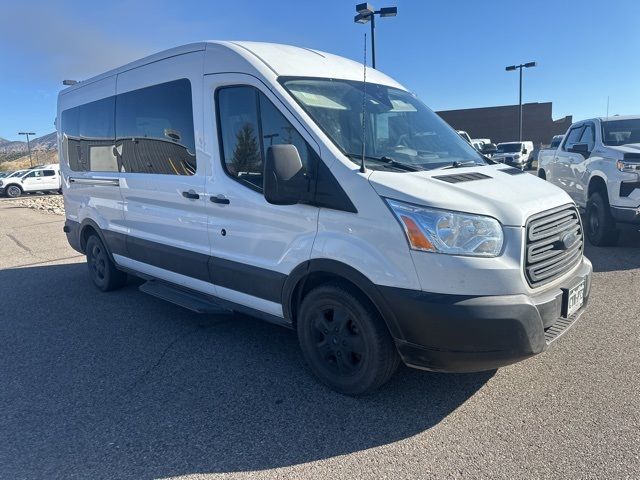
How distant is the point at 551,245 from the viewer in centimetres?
308

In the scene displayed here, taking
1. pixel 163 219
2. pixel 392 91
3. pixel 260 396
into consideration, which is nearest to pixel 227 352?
pixel 260 396

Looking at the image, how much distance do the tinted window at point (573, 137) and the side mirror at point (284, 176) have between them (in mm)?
7429

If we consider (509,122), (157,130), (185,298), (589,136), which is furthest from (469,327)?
(509,122)

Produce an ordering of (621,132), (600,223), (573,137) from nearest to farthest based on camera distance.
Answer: (600,223), (621,132), (573,137)

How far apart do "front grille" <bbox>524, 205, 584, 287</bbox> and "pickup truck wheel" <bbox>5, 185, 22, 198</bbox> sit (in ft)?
115

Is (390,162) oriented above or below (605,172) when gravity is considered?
above

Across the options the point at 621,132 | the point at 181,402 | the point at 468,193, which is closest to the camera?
the point at 468,193

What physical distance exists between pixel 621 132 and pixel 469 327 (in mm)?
6834

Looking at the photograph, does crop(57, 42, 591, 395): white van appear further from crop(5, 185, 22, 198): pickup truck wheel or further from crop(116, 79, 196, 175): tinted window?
crop(5, 185, 22, 198): pickup truck wheel

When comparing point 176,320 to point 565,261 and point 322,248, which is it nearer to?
point 322,248

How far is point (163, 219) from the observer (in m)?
4.67

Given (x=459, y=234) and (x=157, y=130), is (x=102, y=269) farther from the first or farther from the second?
(x=459, y=234)

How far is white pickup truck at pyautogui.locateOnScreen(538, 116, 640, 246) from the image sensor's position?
273 inches

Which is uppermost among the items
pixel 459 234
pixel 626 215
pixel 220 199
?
pixel 220 199
